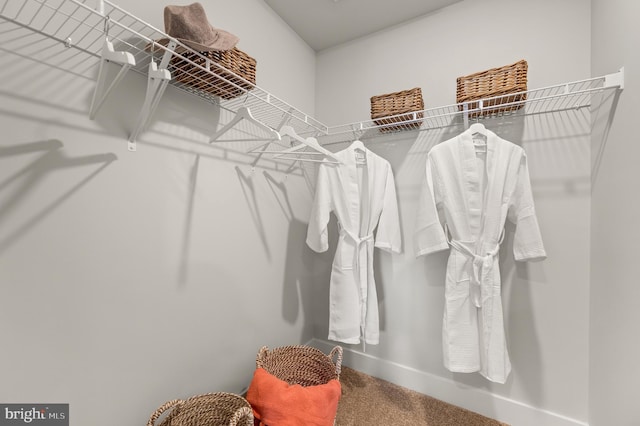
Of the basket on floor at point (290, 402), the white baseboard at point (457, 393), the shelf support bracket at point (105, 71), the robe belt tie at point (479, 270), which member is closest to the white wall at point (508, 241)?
the white baseboard at point (457, 393)

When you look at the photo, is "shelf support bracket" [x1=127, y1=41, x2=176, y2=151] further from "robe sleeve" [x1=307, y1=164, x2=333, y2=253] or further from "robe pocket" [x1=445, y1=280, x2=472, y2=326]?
"robe pocket" [x1=445, y1=280, x2=472, y2=326]

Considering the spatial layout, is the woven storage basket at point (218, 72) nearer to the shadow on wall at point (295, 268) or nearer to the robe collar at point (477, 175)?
the shadow on wall at point (295, 268)

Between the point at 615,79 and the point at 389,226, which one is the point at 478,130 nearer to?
the point at 615,79

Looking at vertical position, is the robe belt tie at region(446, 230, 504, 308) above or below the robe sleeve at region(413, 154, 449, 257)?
below

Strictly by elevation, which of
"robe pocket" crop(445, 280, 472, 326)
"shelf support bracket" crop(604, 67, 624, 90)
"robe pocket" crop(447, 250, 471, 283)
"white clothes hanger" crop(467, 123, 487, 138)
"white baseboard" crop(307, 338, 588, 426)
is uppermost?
"shelf support bracket" crop(604, 67, 624, 90)

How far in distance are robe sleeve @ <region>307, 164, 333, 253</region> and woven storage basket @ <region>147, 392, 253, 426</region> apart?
865 mm

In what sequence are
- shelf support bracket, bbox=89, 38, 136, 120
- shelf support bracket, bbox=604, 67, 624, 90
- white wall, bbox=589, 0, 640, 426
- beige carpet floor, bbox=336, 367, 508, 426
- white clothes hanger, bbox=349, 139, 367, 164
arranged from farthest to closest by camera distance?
1. white clothes hanger, bbox=349, 139, 367, 164
2. beige carpet floor, bbox=336, 367, 508, 426
3. shelf support bracket, bbox=604, 67, 624, 90
4. white wall, bbox=589, 0, 640, 426
5. shelf support bracket, bbox=89, 38, 136, 120

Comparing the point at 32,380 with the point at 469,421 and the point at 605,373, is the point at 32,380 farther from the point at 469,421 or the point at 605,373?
the point at 605,373

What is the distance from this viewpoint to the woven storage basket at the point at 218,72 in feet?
3.41

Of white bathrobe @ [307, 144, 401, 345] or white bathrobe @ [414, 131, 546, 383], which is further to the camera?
white bathrobe @ [307, 144, 401, 345]

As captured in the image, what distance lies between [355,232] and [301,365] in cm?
88

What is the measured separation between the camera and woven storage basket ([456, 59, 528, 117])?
126cm

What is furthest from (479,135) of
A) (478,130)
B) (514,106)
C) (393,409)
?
(393,409)

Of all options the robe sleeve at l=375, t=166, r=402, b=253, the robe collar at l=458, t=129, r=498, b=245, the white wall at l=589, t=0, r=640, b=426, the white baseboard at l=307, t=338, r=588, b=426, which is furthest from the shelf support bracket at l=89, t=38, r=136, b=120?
the white baseboard at l=307, t=338, r=588, b=426
